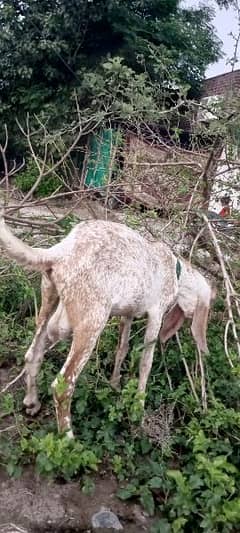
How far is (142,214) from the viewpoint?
4734 mm

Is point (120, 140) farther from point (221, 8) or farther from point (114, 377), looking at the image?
point (221, 8)

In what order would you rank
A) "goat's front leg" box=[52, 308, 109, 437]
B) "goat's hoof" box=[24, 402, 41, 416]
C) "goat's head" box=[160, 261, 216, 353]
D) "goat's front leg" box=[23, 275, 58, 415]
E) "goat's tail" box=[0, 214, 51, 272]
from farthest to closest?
"goat's head" box=[160, 261, 216, 353]
"goat's hoof" box=[24, 402, 41, 416]
"goat's front leg" box=[23, 275, 58, 415]
"goat's front leg" box=[52, 308, 109, 437]
"goat's tail" box=[0, 214, 51, 272]

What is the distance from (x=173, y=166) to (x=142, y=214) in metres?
0.56

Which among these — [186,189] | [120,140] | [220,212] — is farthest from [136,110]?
[220,212]

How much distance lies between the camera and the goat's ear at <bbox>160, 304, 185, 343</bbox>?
11.9 feet

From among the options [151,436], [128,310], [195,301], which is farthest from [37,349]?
[195,301]

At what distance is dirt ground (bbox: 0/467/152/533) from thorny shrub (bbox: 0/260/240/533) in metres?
0.07

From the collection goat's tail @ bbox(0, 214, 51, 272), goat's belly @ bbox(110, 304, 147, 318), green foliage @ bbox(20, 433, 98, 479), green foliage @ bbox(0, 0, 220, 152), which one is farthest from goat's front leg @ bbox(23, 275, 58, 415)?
green foliage @ bbox(0, 0, 220, 152)

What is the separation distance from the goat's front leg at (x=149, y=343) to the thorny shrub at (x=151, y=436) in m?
0.06

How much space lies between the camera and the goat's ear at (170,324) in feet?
11.9

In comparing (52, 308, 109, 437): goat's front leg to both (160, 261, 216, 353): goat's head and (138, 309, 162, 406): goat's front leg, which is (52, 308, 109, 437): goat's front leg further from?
(160, 261, 216, 353): goat's head

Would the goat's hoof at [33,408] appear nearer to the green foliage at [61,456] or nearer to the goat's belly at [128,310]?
the green foliage at [61,456]

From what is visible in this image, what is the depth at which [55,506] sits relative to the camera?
2701 millimetres

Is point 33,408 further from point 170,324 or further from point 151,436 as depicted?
point 170,324
